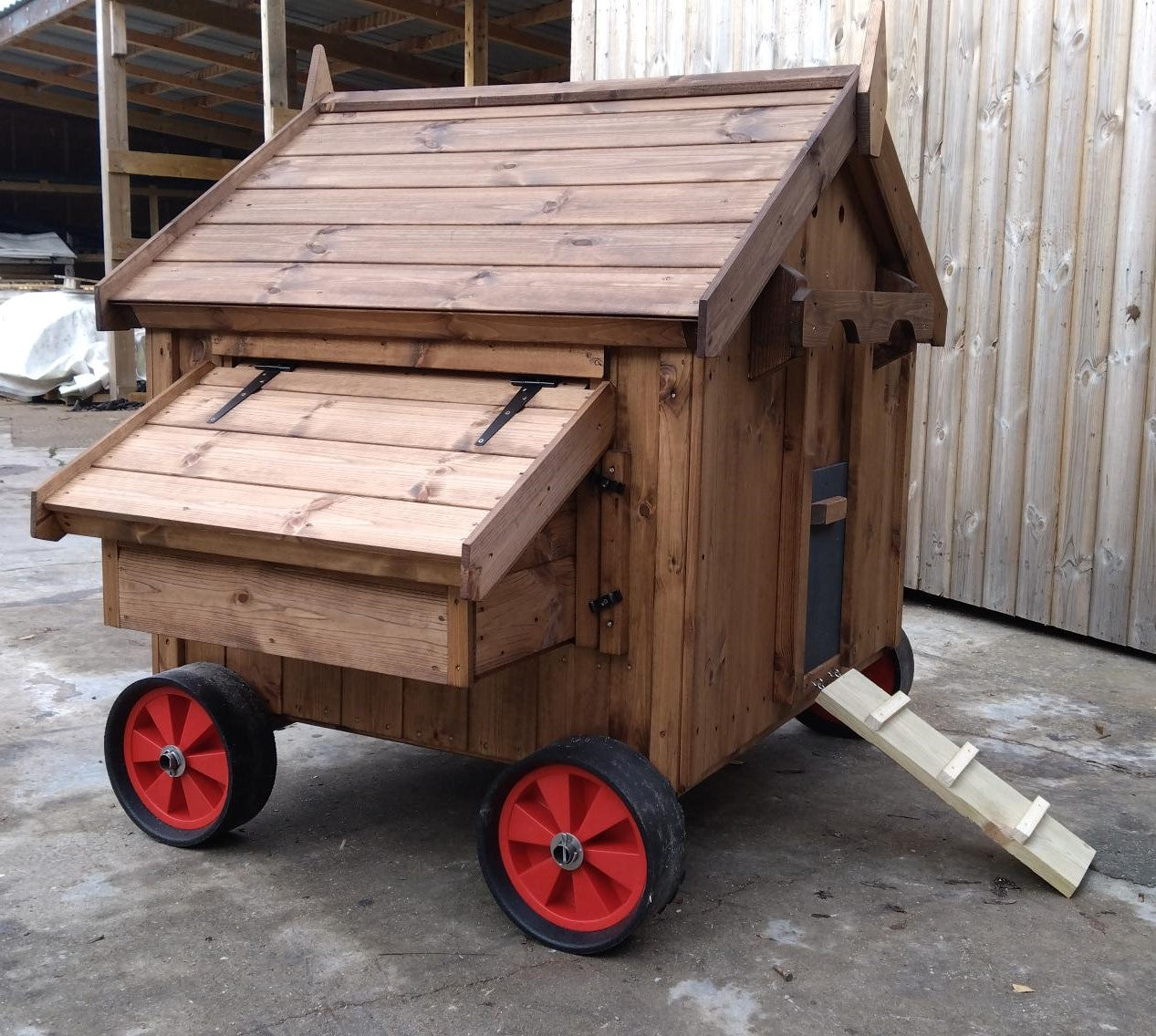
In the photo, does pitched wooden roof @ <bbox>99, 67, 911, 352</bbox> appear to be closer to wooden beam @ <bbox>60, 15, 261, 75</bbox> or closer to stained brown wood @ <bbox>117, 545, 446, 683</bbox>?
stained brown wood @ <bbox>117, 545, 446, 683</bbox>

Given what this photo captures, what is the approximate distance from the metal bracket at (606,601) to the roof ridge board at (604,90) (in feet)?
4.28

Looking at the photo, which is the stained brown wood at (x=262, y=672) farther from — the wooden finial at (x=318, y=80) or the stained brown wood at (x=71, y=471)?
the wooden finial at (x=318, y=80)

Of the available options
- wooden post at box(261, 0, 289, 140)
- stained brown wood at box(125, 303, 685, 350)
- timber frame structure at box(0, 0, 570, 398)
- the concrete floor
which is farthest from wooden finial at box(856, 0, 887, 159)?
wooden post at box(261, 0, 289, 140)

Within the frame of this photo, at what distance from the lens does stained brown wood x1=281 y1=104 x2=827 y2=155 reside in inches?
122

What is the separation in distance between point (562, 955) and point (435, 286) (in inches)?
58.2

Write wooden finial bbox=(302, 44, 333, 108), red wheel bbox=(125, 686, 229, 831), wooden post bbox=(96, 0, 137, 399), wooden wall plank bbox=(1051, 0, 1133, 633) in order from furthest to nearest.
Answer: wooden post bbox=(96, 0, 137, 399)
wooden wall plank bbox=(1051, 0, 1133, 633)
wooden finial bbox=(302, 44, 333, 108)
red wheel bbox=(125, 686, 229, 831)

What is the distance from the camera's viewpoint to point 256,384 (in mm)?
3209

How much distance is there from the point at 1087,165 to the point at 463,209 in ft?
9.45

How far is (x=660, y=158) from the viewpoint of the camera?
122 inches

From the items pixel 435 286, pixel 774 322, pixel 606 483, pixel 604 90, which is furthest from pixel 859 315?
pixel 435 286

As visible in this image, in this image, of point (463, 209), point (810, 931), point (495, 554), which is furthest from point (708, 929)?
point (463, 209)

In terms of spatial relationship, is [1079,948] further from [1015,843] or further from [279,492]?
[279,492]

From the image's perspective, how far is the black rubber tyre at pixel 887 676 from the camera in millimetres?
4156

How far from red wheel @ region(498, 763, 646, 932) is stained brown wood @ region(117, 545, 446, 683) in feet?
1.44
